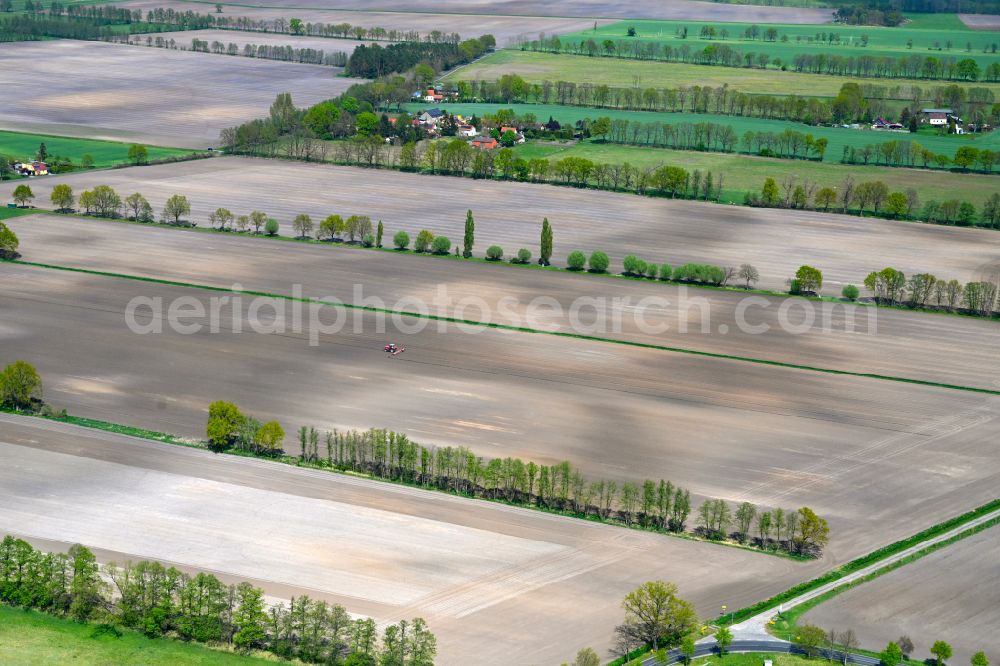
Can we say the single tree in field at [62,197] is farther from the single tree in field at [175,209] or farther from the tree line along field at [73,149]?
the tree line along field at [73,149]

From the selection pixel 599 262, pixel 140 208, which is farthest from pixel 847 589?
pixel 140 208

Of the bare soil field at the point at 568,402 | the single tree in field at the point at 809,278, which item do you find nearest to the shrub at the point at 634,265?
the single tree in field at the point at 809,278

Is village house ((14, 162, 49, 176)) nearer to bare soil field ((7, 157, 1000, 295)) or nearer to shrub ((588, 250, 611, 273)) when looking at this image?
bare soil field ((7, 157, 1000, 295))

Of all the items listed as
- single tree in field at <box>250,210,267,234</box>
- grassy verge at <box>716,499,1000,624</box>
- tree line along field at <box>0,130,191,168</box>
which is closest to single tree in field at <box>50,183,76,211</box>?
single tree in field at <box>250,210,267,234</box>

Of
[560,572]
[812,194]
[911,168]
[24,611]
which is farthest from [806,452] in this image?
[911,168]

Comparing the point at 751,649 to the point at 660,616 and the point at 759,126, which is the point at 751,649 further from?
the point at 759,126

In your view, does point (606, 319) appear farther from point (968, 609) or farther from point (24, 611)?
point (24, 611)
